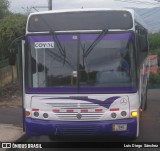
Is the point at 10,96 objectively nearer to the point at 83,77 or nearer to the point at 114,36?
the point at 83,77

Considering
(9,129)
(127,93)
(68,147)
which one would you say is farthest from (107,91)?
(9,129)

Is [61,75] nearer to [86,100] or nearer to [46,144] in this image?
[86,100]

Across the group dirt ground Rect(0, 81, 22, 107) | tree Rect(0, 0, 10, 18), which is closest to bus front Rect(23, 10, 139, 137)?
dirt ground Rect(0, 81, 22, 107)

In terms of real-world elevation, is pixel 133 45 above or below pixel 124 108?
above

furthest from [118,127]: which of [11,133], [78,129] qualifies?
[11,133]

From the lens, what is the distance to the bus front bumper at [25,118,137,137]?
8.97 meters

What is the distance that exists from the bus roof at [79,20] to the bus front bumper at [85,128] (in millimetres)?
1935

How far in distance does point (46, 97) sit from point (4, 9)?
1918 centimetres

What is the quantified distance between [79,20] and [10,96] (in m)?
10.4

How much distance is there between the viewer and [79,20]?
9547mm

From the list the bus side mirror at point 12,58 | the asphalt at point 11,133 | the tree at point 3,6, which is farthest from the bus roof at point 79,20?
the tree at point 3,6

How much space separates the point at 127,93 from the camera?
9078 millimetres

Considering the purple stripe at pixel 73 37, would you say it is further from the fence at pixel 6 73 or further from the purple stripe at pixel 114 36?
the fence at pixel 6 73

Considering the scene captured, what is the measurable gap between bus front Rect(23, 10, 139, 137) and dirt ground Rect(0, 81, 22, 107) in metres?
8.12
